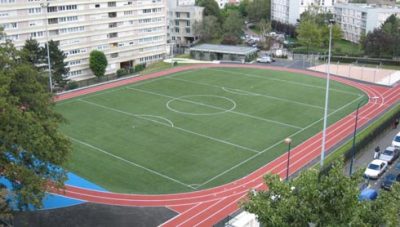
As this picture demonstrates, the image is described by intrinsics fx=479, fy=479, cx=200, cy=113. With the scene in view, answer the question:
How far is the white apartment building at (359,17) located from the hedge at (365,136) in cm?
4037

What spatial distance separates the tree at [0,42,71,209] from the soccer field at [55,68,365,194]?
7.70 metres

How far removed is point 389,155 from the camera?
1294 inches

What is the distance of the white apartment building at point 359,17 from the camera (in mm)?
77312

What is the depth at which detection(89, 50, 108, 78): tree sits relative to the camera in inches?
2276

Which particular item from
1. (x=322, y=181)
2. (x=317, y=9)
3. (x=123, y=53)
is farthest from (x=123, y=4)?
(x=322, y=181)

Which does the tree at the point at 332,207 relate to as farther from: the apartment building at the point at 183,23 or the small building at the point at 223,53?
the apartment building at the point at 183,23

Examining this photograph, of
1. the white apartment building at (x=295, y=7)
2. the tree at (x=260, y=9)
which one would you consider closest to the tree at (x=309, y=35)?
the white apartment building at (x=295, y=7)

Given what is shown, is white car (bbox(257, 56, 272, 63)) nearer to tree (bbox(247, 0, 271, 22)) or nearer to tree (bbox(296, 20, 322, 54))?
tree (bbox(296, 20, 322, 54))

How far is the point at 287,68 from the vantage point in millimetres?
63688

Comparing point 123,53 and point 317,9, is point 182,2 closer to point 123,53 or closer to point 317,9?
point 317,9

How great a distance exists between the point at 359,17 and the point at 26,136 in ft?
232

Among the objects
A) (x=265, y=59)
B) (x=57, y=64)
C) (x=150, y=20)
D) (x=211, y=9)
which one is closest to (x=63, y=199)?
(x=57, y=64)

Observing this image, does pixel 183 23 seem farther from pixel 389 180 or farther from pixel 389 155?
pixel 389 180

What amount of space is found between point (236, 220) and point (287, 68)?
44098 millimetres
